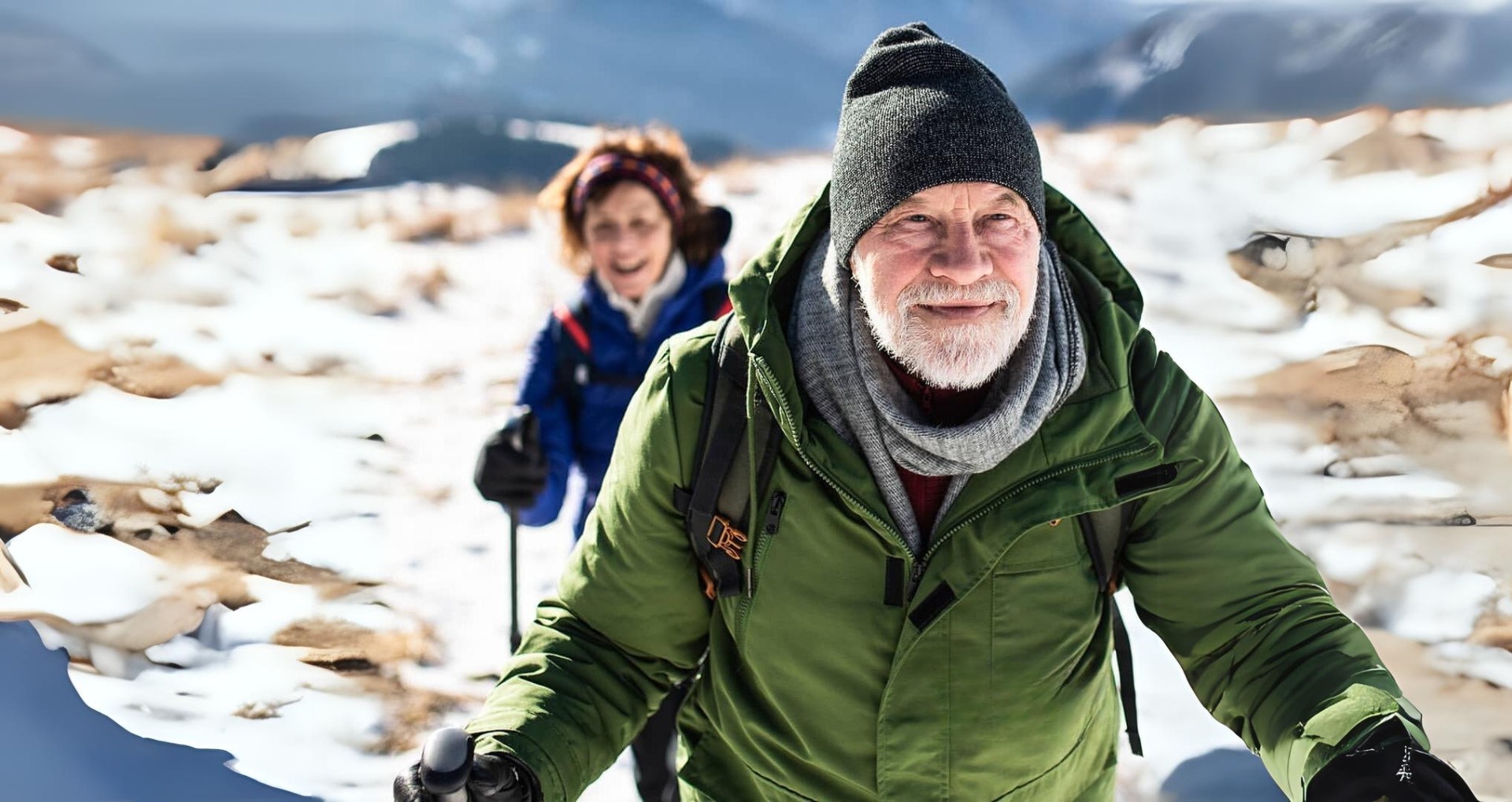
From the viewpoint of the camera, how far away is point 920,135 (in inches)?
62.4

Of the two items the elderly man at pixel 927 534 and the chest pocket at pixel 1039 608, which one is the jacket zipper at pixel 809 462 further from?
the chest pocket at pixel 1039 608

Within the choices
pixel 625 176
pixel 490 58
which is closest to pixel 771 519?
pixel 625 176

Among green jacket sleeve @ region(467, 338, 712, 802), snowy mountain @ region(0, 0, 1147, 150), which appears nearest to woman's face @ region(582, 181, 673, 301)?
green jacket sleeve @ region(467, 338, 712, 802)

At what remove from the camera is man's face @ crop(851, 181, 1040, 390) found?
155 centimetres

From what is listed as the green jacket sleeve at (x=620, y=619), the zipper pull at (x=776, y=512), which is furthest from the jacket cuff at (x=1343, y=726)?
the green jacket sleeve at (x=620, y=619)

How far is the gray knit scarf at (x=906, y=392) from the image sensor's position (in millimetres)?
1438

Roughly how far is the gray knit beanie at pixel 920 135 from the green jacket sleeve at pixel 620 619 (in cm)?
39

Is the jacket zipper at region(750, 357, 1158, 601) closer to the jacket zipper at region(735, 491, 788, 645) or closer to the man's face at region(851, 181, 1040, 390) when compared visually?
the jacket zipper at region(735, 491, 788, 645)

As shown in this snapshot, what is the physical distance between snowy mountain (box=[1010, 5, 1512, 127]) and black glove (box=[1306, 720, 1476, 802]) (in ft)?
27.9

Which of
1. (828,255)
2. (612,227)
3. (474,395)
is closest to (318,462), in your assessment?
(474,395)

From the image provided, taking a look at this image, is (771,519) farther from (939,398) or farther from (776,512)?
(939,398)

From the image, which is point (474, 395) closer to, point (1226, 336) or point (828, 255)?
point (1226, 336)

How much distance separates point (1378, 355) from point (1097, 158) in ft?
12.2

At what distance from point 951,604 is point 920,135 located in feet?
2.23
